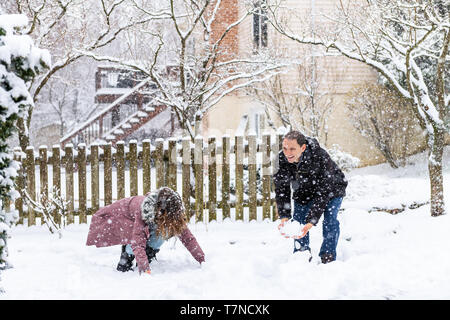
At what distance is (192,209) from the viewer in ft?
24.2

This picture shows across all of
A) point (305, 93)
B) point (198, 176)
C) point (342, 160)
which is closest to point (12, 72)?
point (198, 176)

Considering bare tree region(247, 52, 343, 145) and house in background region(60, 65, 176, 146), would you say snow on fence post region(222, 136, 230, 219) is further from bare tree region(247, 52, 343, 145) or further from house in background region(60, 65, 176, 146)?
house in background region(60, 65, 176, 146)

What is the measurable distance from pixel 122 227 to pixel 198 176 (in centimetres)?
285

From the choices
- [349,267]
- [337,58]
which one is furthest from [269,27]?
[349,267]

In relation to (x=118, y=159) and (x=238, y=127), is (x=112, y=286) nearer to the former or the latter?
(x=118, y=159)

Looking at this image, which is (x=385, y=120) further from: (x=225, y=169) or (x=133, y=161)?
Result: (x=133, y=161)

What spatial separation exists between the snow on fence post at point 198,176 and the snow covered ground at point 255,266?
0.23 meters

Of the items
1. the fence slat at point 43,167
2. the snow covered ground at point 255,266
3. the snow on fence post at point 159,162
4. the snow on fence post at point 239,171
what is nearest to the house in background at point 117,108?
the fence slat at point 43,167

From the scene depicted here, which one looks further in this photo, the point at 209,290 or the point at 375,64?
the point at 375,64

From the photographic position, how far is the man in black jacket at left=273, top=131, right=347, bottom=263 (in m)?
4.37

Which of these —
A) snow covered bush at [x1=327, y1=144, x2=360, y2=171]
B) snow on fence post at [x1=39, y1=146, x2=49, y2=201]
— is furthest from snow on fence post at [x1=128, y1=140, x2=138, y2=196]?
snow covered bush at [x1=327, y1=144, x2=360, y2=171]

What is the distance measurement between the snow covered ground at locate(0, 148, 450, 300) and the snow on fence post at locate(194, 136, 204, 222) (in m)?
0.23

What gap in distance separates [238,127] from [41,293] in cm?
1208

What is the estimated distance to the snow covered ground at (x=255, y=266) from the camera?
12.2ft
